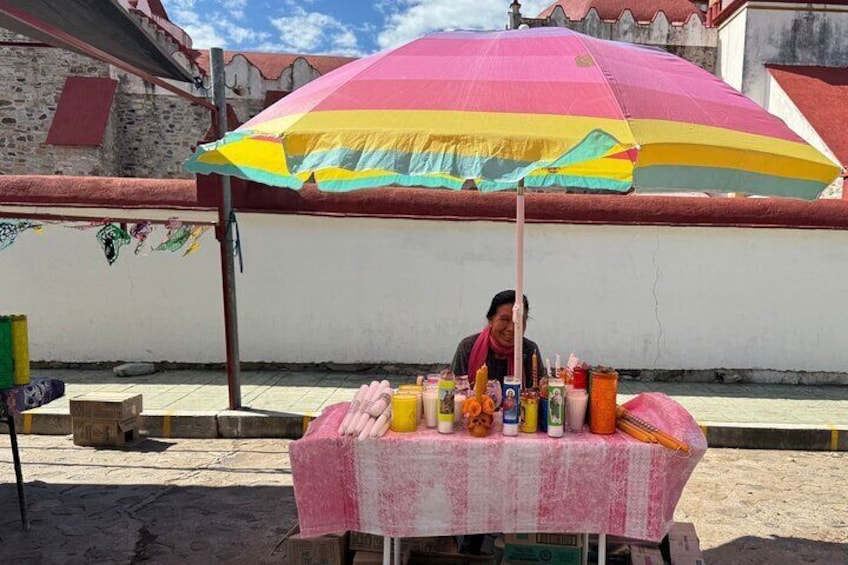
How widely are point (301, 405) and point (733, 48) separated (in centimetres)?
1375

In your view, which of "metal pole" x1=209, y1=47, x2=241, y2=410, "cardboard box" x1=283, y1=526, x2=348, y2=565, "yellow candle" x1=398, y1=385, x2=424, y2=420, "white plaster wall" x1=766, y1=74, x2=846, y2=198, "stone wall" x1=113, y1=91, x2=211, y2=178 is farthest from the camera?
"stone wall" x1=113, y1=91, x2=211, y2=178

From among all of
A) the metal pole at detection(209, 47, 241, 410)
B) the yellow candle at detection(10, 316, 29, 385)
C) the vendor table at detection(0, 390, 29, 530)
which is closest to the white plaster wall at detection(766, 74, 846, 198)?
the metal pole at detection(209, 47, 241, 410)

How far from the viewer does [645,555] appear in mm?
3014

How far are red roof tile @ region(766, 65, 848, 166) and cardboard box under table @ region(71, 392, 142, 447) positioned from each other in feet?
38.3

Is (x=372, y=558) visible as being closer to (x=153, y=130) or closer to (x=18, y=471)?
(x=18, y=471)

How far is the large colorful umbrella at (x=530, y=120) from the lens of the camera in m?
2.18

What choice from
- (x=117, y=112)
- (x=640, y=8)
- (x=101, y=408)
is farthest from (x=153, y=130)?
(x=640, y=8)

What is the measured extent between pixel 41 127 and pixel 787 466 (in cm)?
1714

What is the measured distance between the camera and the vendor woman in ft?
11.2

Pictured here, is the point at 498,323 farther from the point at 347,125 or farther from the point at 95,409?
the point at 95,409

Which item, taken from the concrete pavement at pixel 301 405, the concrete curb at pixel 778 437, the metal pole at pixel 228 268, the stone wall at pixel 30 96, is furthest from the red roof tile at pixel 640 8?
the concrete curb at pixel 778 437

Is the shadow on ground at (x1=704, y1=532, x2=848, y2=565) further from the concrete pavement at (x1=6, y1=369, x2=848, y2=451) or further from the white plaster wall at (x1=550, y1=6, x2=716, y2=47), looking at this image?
the white plaster wall at (x1=550, y1=6, x2=716, y2=47)

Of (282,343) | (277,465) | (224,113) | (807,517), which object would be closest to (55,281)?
(282,343)

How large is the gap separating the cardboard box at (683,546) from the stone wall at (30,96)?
15174 mm
